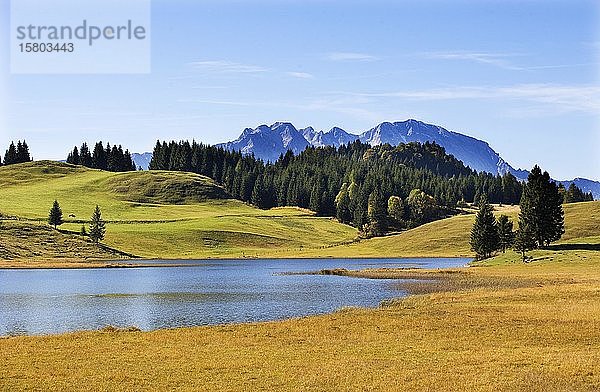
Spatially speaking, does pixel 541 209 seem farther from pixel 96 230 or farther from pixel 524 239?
pixel 96 230

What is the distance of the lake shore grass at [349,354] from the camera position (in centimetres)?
2883

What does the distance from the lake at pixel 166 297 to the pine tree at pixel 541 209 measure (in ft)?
117

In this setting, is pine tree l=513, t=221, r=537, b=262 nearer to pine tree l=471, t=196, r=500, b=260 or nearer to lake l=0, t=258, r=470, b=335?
pine tree l=471, t=196, r=500, b=260

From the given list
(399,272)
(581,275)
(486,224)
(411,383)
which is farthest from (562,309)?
(486,224)

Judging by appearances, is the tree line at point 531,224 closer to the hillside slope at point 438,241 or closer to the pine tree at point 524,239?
the pine tree at point 524,239

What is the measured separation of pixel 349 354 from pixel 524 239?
8714 cm

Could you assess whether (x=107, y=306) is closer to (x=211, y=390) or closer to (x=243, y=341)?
(x=243, y=341)

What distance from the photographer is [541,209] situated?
12275cm

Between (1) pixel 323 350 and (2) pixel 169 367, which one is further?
(1) pixel 323 350

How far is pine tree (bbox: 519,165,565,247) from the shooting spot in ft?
400

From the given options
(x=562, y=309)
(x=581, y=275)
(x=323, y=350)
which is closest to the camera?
(x=323, y=350)

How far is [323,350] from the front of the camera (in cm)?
3616

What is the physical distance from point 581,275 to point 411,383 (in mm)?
62908

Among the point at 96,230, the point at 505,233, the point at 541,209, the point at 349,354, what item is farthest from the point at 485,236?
the point at 349,354
